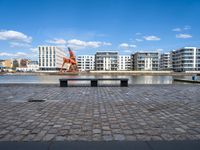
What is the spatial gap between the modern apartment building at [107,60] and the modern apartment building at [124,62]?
14.1 metres

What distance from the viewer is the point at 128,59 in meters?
153

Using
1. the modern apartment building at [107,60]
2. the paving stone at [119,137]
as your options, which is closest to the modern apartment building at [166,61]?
the modern apartment building at [107,60]

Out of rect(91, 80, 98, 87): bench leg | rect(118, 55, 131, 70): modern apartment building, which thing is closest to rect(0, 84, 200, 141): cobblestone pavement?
rect(91, 80, 98, 87): bench leg

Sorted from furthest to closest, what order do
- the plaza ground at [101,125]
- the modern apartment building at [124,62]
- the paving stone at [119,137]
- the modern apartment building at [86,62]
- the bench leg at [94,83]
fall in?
the modern apartment building at [86,62] → the modern apartment building at [124,62] → the bench leg at [94,83] → the plaza ground at [101,125] → the paving stone at [119,137]

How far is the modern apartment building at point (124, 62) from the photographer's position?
150 metres

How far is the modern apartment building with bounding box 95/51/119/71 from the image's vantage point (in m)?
135

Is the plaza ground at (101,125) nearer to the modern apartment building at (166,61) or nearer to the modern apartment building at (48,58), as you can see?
the modern apartment building at (48,58)

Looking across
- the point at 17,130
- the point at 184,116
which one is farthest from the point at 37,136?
the point at 184,116

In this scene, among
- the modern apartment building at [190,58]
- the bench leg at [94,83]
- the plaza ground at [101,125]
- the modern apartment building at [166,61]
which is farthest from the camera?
the modern apartment building at [166,61]

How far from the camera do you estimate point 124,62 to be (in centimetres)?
15162

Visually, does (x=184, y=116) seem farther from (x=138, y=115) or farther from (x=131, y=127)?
(x=131, y=127)

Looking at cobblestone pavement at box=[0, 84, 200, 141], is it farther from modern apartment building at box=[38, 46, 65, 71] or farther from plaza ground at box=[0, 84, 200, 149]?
modern apartment building at box=[38, 46, 65, 71]
